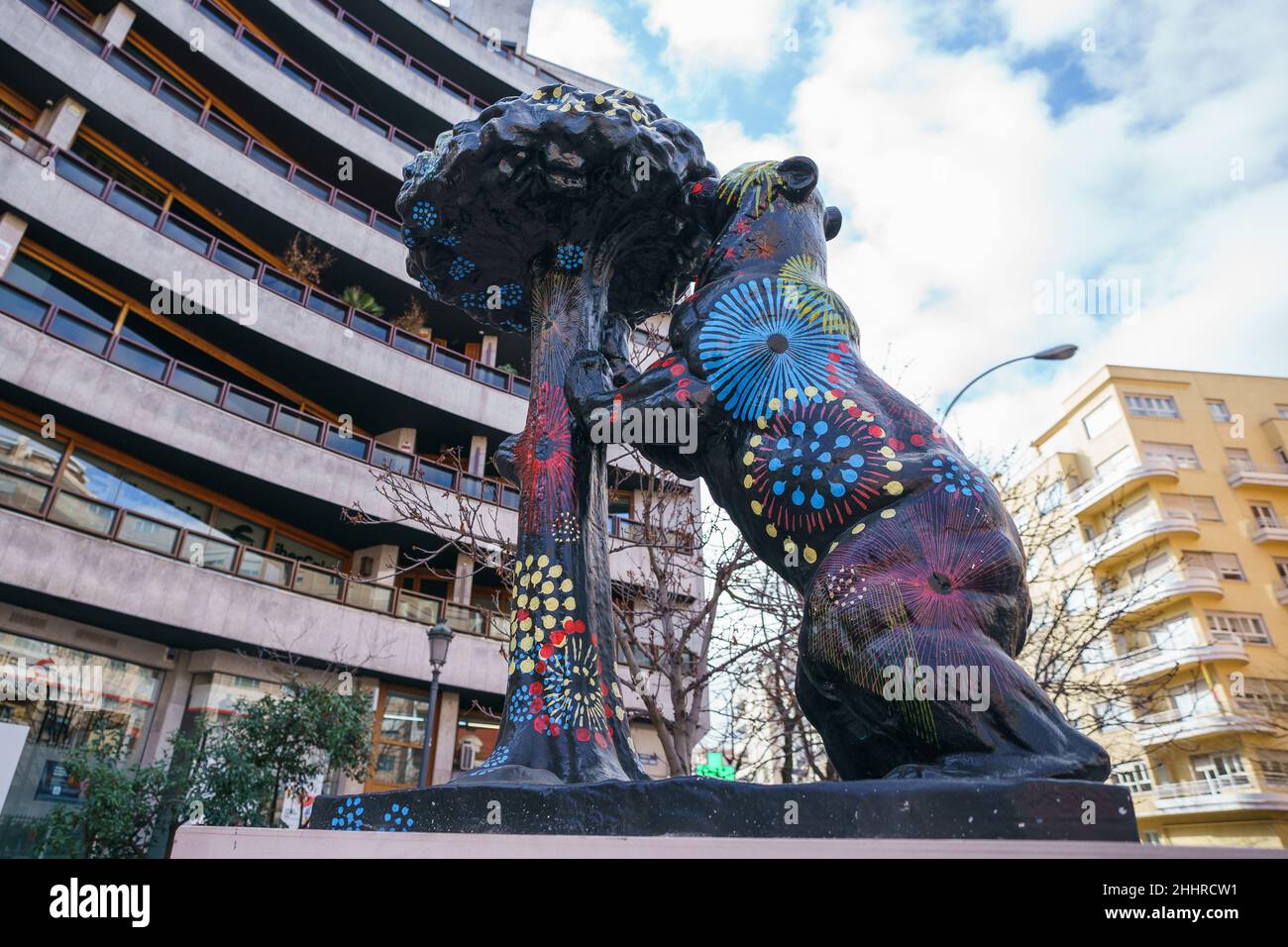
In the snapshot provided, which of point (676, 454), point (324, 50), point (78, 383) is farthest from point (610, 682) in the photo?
point (324, 50)

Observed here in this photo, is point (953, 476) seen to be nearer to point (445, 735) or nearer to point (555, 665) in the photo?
point (555, 665)

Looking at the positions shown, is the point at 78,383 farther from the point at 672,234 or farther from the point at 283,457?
the point at 672,234

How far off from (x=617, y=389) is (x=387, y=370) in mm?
16815

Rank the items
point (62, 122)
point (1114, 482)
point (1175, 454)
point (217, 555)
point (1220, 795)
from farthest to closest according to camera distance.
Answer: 1. point (1175, 454)
2. point (1114, 482)
3. point (1220, 795)
4. point (62, 122)
5. point (217, 555)

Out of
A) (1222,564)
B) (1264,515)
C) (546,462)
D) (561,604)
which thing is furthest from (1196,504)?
(561,604)

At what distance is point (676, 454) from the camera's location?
8.71 feet

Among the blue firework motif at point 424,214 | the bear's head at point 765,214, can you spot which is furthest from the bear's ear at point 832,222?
the blue firework motif at point 424,214

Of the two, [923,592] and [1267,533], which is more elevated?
[1267,533]

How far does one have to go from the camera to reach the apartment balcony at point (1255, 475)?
3120 centimetres

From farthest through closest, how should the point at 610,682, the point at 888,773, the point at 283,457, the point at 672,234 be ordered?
the point at 283,457
the point at 672,234
the point at 610,682
the point at 888,773

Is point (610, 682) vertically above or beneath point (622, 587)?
beneath

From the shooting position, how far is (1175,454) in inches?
1292

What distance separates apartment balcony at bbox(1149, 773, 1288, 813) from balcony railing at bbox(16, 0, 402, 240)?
31872 millimetres

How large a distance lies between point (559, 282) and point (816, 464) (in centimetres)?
146
